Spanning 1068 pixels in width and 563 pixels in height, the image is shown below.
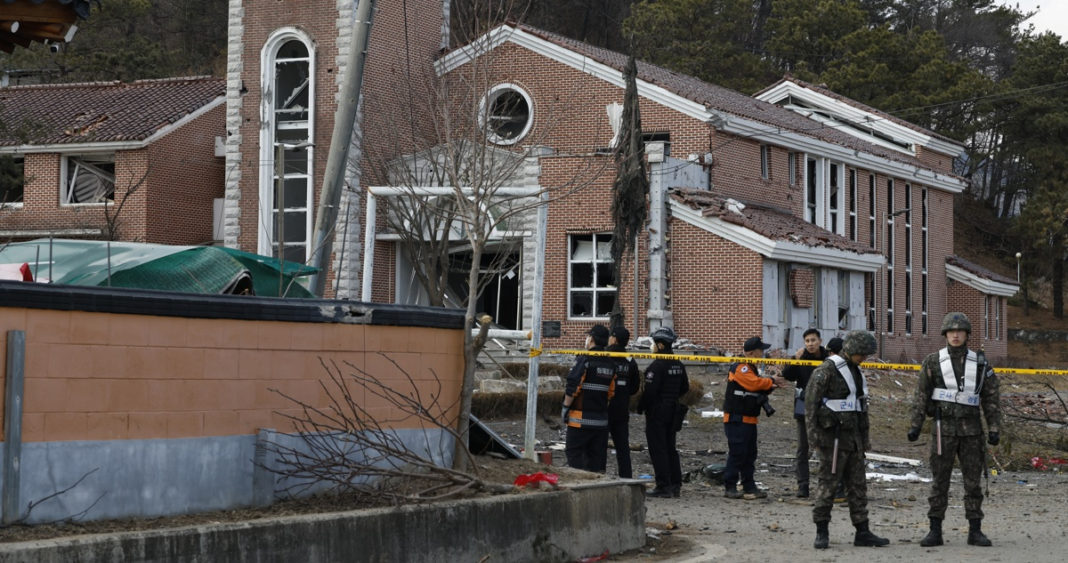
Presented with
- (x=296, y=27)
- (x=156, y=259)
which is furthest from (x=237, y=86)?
(x=156, y=259)

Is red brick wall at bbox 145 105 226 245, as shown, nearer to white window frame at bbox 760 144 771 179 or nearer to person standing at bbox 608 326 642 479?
white window frame at bbox 760 144 771 179

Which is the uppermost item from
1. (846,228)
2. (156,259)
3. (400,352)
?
(846,228)

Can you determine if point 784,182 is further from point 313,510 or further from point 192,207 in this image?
point 313,510

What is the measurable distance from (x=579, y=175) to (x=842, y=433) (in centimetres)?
1839

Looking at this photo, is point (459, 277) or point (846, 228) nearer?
point (459, 277)

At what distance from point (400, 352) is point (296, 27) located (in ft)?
80.0

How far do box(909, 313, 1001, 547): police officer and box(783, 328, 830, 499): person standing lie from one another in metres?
3.33

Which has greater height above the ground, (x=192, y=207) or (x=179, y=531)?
(x=192, y=207)

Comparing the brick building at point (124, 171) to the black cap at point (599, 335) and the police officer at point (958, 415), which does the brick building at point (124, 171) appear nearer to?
the black cap at point (599, 335)

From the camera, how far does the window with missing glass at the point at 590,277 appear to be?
3178 cm

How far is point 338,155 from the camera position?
15.5 m

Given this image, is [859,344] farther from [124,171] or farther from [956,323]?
[124,171]

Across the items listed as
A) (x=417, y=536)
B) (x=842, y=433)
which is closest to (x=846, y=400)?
(x=842, y=433)

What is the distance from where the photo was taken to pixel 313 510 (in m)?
9.95
